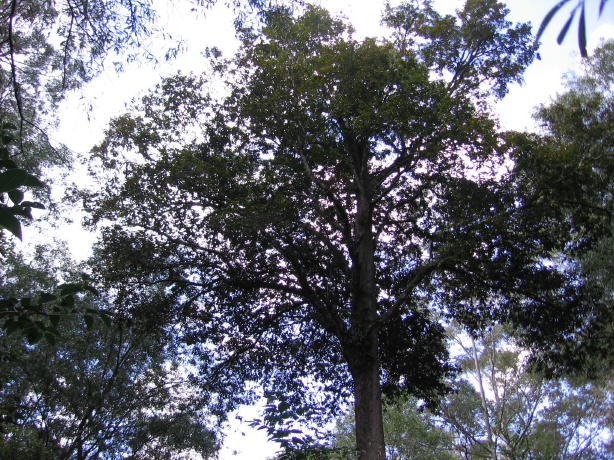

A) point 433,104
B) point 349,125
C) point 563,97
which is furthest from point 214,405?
point 563,97

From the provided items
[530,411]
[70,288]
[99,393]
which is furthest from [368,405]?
[530,411]

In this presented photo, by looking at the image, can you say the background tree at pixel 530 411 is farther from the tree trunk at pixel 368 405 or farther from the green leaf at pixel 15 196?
the green leaf at pixel 15 196

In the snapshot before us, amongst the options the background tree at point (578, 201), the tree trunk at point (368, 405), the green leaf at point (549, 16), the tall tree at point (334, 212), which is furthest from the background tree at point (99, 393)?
the green leaf at point (549, 16)

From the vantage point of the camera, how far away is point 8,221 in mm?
1453

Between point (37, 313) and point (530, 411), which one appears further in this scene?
point (530, 411)

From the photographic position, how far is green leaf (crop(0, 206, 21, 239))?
1.44 m

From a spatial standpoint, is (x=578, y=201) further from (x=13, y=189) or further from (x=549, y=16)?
(x=13, y=189)

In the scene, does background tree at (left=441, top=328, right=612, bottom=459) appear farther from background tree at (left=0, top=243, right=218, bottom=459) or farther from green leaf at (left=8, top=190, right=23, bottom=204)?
green leaf at (left=8, top=190, right=23, bottom=204)

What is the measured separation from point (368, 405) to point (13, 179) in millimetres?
7943

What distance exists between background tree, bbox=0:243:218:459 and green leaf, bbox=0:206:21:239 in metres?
12.9

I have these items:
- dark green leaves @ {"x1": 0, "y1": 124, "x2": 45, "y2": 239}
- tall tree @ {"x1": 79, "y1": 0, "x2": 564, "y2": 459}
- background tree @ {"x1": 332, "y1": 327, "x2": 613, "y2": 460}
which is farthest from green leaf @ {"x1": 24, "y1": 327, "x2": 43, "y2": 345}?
background tree @ {"x1": 332, "y1": 327, "x2": 613, "y2": 460}

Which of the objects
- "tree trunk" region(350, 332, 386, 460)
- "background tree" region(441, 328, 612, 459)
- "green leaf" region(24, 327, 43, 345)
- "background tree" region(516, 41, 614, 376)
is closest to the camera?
"green leaf" region(24, 327, 43, 345)

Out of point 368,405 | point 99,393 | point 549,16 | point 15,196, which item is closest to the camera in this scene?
point 549,16

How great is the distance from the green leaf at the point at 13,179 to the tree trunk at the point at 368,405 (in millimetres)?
7411
